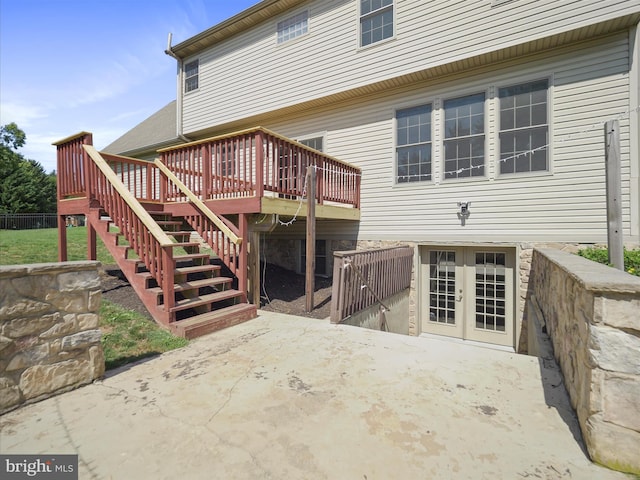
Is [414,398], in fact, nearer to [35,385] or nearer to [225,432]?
[225,432]

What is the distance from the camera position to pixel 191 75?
34.4 ft

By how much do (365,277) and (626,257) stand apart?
396 cm

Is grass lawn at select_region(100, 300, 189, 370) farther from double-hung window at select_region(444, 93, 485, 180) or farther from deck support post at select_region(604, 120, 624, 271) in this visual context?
double-hung window at select_region(444, 93, 485, 180)

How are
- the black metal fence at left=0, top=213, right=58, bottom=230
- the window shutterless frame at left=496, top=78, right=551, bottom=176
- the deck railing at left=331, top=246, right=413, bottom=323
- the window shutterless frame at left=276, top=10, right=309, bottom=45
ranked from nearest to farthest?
the deck railing at left=331, top=246, right=413, bottom=323 → the window shutterless frame at left=496, top=78, right=551, bottom=176 → the window shutterless frame at left=276, top=10, right=309, bottom=45 → the black metal fence at left=0, top=213, right=58, bottom=230

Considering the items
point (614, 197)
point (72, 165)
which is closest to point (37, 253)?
point (72, 165)

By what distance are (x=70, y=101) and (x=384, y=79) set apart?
8.95 m

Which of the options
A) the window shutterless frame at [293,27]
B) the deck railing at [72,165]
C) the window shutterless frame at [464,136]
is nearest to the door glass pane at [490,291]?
the window shutterless frame at [464,136]

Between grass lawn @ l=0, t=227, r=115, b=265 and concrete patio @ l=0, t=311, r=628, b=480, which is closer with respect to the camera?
concrete patio @ l=0, t=311, r=628, b=480

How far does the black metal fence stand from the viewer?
73.4 feet

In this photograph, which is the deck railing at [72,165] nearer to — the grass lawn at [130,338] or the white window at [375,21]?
the grass lawn at [130,338]

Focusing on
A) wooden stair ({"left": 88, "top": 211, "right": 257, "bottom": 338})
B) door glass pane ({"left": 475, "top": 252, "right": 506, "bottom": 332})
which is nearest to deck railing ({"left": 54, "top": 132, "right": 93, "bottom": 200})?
wooden stair ({"left": 88, "top": 211, "right": 257, "bottom": 338})

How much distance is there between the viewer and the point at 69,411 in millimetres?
2277

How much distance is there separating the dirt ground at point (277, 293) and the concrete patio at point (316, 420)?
2.01m

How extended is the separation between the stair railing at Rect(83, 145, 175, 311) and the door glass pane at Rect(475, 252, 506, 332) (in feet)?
19.7
